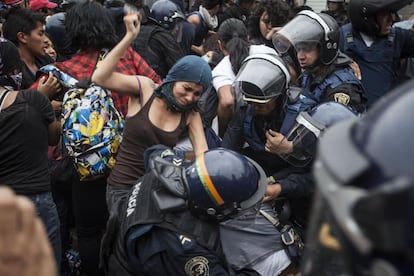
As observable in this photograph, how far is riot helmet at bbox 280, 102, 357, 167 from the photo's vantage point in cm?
271

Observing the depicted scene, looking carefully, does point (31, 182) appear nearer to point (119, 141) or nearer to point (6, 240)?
point (119, 141)

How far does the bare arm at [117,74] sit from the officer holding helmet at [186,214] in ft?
2.90

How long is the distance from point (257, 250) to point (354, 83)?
4.42ft

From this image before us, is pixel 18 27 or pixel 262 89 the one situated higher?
pixel 262 89

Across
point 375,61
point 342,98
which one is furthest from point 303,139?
point 375,61

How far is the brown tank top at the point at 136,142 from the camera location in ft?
10.0

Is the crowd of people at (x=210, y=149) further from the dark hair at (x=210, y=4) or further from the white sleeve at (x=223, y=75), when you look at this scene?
the dark hair at (x=210, y=4)

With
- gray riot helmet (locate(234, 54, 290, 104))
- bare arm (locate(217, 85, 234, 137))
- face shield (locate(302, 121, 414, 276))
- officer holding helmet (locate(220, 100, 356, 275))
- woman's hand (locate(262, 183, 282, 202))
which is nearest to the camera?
face shield (locate(302, 121, 414, 276))

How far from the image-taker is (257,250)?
254 cm

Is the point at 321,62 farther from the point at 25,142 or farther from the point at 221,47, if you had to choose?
the point at 25,142

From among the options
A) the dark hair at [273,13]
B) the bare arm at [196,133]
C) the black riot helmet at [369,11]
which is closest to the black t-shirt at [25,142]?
the bare arm at [196,133]

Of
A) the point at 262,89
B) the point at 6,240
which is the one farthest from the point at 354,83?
the point at 6,240

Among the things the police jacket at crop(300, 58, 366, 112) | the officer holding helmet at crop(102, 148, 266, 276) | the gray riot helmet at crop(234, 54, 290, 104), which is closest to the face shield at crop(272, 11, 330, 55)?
the police jacket at crop(300, 58, 366, 112)

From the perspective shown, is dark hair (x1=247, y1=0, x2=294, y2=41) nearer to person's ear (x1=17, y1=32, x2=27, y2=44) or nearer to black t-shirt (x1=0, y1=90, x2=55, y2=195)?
person's ear (x1=17, y1=32, x2=27, y2=44)
